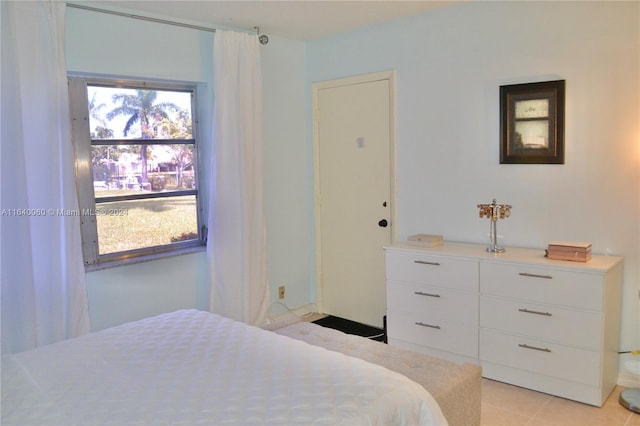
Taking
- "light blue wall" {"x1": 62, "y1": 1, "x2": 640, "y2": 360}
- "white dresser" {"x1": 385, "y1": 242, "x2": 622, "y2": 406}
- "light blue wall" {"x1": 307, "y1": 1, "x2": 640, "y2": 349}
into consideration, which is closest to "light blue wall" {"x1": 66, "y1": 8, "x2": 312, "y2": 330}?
"light blue wall" {"x1": 62, "y1": 1, "x2": 640, "y2": 360}

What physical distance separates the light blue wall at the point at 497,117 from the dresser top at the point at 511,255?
0.10 metres

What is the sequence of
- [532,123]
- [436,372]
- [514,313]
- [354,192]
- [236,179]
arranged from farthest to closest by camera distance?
[354,192], [236,179], [532,123], [514,313], [436,372]

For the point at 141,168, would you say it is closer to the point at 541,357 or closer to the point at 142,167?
the point at 142,167

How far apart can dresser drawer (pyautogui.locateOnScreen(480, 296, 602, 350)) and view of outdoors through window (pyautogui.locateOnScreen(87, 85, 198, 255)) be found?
222 centimetres

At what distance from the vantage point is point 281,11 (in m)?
3.58

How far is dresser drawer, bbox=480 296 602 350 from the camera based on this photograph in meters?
2.86

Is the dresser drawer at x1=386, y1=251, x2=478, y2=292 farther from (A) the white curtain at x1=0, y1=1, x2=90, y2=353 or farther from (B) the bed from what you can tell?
(A) the white curtain at x1=0, y1=1, x2=90, y2=353

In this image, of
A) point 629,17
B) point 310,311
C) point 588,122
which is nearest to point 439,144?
point 588,122

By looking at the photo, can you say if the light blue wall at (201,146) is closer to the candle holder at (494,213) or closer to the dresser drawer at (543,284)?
the candle holder at (494,213)

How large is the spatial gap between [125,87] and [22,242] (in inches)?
49.1

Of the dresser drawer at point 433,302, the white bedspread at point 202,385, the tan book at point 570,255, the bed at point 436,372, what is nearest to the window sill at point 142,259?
the white bedspread at point 202,385

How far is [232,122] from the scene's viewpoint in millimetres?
3812

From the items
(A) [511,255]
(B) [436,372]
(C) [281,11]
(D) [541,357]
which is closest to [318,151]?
(C) [281,11]

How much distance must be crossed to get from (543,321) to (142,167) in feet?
9.12
